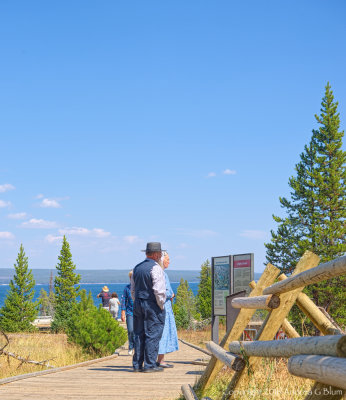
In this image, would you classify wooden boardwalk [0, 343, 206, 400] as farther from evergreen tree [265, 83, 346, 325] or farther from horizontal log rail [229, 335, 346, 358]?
evergreen tree [265, 83, 346, 325]

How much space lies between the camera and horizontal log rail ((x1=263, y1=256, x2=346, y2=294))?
333 centimetres

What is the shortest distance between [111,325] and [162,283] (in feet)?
14.5

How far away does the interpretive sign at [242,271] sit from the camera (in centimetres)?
1327

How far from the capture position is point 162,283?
8.20m

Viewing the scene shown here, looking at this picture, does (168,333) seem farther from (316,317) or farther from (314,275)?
(314,275)

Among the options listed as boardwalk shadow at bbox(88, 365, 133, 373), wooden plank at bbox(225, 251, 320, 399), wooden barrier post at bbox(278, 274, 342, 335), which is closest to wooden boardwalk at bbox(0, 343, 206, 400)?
boardwalk shadow at bbox(88, 365, 133, 373)

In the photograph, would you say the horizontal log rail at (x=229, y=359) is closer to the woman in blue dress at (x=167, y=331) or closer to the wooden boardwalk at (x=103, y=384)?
the wooden boardwalk at (x=103, y=384)

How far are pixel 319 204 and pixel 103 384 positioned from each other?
32.1 metres

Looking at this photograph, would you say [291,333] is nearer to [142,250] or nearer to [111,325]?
[142,250]

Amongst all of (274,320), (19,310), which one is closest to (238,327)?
(274,320)

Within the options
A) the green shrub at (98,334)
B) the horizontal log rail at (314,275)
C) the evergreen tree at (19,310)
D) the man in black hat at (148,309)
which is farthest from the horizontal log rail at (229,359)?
the evergreen tree at (19,310)

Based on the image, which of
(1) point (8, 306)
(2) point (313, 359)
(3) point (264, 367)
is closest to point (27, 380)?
(3) point (264, 367)

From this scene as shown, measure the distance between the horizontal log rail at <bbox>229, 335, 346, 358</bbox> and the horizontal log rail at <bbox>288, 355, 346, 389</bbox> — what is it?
49 mm

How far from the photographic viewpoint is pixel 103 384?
24.1ft
